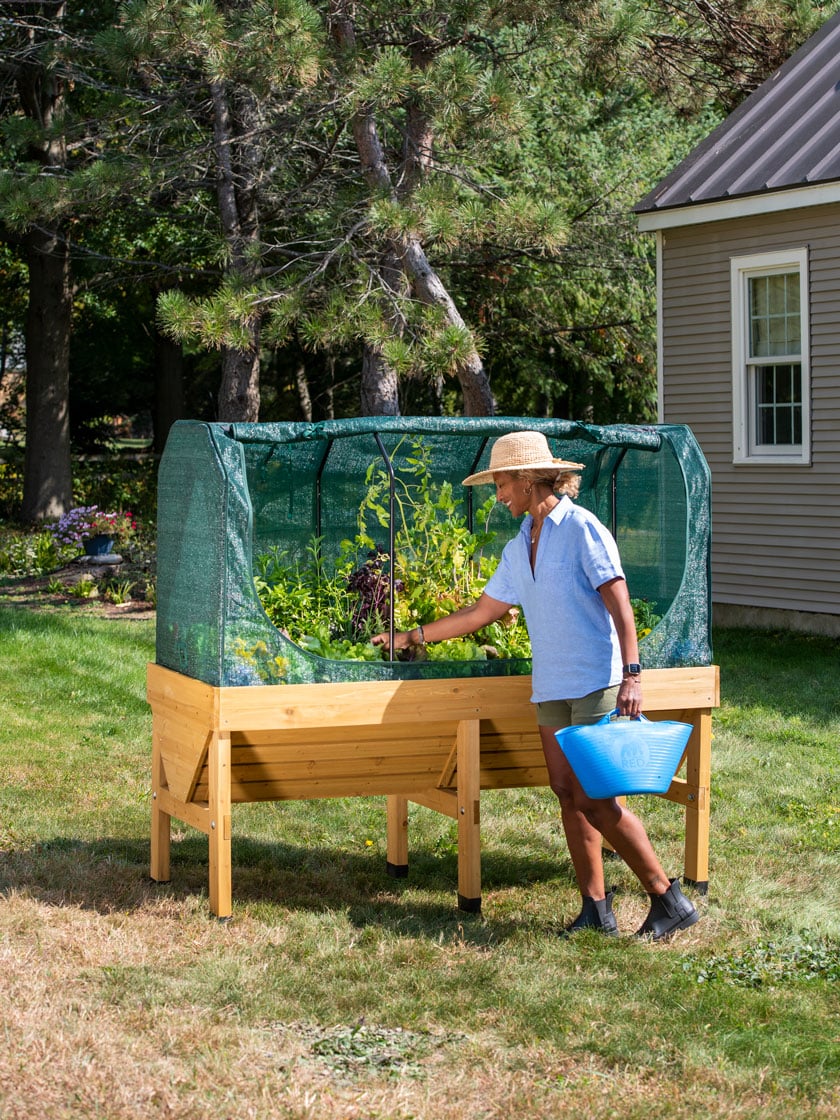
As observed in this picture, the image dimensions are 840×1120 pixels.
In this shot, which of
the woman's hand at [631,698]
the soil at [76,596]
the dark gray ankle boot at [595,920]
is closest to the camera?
the woman's hand at [631,698]

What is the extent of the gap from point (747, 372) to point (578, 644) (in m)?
8.36

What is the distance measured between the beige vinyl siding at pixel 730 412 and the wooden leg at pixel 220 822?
796 centimetres

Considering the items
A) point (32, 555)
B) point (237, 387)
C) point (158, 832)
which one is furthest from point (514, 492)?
point (32, 555)

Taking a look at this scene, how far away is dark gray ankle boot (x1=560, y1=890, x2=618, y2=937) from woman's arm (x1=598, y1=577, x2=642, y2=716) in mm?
754

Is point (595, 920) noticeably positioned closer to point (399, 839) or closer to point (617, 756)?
point (617, 756)

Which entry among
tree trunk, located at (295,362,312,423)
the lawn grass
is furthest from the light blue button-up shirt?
tree trunk, located at (295,362,312,423)

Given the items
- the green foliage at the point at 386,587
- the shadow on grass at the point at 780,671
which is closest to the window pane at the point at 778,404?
the shadow on grass at the point at 780,671

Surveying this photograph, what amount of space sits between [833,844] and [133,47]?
886 cm

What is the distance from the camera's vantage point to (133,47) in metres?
11.7

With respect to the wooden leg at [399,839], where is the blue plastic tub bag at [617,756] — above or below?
above

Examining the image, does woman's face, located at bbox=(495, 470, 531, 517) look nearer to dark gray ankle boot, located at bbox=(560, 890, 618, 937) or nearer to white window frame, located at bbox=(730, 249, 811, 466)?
dark gray ankle boot, located at bbox=(560, 890, 618, 937)

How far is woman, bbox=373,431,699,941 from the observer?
489cm

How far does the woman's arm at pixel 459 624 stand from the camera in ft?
17.3

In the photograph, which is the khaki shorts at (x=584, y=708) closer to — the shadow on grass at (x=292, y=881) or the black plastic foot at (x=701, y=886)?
the shadow on grass at (x=292, y=881)
